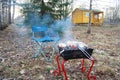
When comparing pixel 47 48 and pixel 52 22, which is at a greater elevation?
pixel 52 22

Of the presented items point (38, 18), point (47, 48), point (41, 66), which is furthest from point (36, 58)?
point (38, 18)

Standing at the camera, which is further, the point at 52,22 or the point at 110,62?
the point at 52,22

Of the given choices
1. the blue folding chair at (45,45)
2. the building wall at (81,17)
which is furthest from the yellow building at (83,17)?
the blue folding chair at (45,45)

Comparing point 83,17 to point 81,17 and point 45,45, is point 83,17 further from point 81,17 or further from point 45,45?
point 45,45

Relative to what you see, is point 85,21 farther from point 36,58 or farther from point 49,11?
point 36,58

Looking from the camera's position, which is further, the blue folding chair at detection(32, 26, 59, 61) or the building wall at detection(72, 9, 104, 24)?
the building wall at detection(72, 9, 104, 24)

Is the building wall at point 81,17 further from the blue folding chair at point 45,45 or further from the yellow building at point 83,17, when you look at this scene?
the blue folding chair at point 45,45

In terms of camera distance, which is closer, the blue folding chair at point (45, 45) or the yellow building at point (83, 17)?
the blue folding chair at point (45, 45)

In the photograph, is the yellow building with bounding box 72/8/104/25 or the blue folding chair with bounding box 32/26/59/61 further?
the yellow building with bounding box 72/8/104/25

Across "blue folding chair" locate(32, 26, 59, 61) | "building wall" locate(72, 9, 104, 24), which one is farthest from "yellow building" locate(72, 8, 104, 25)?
"blue folding chair" locate(32, 26, 59, 61)

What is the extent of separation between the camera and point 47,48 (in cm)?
636

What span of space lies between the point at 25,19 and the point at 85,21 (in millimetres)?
10716

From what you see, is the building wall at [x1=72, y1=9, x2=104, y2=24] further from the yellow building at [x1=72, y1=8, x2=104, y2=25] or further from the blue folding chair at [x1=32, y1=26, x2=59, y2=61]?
the blue folding chair at [x1=32, y1=26, x2=59, y2=61]

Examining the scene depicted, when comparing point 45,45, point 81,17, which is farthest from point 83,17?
point 45,45
